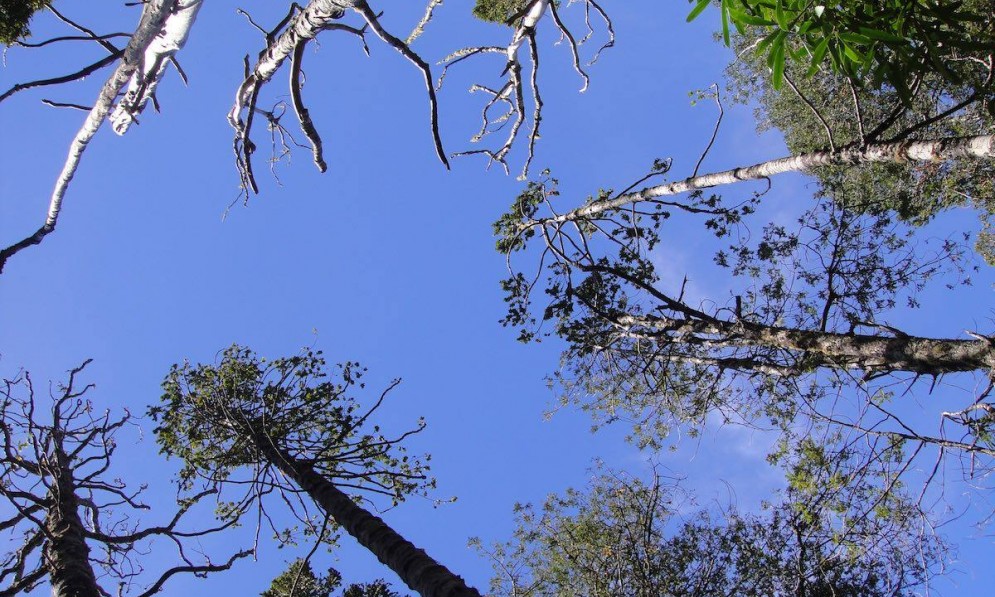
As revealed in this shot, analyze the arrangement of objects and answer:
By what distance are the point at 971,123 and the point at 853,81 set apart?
10.6 metres

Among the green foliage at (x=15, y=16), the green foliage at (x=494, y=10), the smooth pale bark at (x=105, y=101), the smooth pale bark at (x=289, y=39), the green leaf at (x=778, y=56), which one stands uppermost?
the green foliage at (x=494, y=10)

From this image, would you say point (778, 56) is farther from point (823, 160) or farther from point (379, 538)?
point (379, 538)

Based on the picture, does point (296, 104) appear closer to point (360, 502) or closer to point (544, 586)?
point (360, 502)

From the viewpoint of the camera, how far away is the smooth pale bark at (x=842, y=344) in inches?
261

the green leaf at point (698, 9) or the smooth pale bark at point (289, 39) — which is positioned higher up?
the smooth pale bark at point (289, 39)

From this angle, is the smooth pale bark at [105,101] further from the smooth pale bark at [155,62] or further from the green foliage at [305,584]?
the green foliage at [305,584]

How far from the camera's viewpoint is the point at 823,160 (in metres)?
6.74

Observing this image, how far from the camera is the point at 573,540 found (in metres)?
10.3

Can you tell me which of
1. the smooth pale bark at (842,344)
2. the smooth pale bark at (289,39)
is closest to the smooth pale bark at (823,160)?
the smooth pale bark at (842,344)

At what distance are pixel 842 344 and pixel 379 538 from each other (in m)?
6.60

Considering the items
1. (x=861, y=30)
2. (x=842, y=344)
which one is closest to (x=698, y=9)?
(x=861, y=30)

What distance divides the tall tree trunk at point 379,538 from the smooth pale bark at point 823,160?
5844 mm

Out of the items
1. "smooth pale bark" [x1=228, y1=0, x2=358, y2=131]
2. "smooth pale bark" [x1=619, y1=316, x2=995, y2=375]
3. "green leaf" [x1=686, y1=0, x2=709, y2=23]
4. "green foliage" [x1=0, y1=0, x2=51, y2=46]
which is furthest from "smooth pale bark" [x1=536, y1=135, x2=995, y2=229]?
"green foliage" [x1=0, y1=0, x2=51, y2=46]

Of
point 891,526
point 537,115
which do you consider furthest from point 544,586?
point 537,115
